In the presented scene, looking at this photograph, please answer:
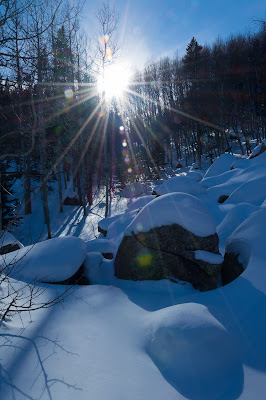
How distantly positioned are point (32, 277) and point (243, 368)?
3.87m

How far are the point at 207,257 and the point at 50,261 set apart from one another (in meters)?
3.21

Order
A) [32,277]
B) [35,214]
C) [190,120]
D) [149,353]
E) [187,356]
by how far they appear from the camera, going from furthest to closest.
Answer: [190,120] < [35,214] < [32,277] < [149,353] < [187,356]

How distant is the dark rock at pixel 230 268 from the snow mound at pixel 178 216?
616 mm

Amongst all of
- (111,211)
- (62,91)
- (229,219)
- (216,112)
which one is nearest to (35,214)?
(111,211)

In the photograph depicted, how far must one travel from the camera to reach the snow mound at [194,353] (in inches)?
76.0

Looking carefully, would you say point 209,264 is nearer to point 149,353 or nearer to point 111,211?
point 149,353

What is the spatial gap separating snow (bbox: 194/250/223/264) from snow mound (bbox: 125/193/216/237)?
1.12ft

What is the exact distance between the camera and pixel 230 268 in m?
4.34

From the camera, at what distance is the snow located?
4145mm

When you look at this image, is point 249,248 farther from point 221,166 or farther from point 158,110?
point 158,110

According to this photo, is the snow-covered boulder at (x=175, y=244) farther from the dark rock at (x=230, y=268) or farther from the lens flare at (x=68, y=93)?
the lens flare at (x=68, y=93)

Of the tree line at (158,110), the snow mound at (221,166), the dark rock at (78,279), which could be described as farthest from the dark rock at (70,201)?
the dark rock at (78,279)

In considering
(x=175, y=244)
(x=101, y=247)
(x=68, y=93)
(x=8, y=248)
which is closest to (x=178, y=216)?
(x=175, y=244)

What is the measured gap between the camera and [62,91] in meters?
13.8
